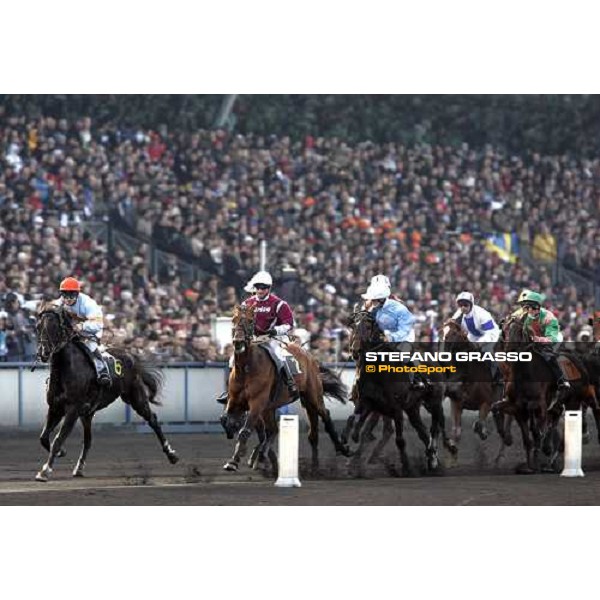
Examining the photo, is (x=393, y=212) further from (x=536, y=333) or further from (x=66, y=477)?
(x=66, y=477)

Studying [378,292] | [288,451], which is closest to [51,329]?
[288,451]

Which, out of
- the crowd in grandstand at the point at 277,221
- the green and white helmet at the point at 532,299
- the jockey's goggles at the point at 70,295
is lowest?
the green and white helmet at the point at 532,299

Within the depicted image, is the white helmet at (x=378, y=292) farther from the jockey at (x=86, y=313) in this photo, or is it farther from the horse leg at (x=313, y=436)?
the jockey at (x=86, y=313)

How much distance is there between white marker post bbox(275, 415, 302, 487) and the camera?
16.6 metres

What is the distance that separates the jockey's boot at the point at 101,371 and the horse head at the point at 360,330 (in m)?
3.04

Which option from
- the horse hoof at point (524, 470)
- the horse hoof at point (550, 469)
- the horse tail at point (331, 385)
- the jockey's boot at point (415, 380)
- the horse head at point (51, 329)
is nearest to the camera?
the horse head at point (51, 329)

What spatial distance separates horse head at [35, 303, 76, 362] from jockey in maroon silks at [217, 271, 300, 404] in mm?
2226

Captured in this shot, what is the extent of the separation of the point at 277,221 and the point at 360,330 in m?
16.8

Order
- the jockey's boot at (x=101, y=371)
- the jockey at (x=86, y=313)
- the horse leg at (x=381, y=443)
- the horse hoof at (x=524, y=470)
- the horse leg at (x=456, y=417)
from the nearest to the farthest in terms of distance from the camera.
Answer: the jockey at (x=86, y=313) < the jockey's boot at (x=101, y=371) < the horse hoof at (x=524, y=470) < the horse leg at (x=381, y=443) < the horse leg at (x=456, y=417)

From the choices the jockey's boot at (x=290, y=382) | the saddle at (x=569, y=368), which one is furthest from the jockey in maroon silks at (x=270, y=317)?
the saddle at (x=569, y=368)

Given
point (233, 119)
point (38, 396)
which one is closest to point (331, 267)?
point (233, 119)

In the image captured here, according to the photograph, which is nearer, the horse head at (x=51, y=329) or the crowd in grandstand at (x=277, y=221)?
the horse head at (x=51, y=329)

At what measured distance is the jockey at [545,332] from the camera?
2042 centimetres

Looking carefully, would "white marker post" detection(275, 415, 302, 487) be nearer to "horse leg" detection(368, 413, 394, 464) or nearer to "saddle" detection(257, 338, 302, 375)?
"saddle" detection(257, 338, 302, 375)
